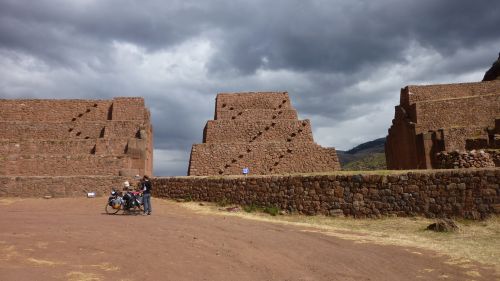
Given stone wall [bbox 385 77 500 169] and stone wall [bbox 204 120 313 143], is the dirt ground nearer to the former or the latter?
stone wall [bbox 385 77 500 169]

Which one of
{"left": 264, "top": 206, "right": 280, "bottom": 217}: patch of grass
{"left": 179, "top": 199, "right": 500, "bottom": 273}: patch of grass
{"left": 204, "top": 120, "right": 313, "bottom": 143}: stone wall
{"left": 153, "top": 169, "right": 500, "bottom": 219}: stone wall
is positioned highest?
{"left": 204, "top": 120, "right": 313, "bottom": 143}: stone wall

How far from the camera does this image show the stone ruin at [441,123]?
21.0 meters

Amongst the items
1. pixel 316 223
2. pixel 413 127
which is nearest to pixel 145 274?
pixel 316 223

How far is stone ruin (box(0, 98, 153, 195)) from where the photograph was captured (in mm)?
22884

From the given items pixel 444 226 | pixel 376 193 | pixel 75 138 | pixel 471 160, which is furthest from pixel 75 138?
pixel 444 226

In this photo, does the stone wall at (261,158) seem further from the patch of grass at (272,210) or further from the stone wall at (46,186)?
the patch of grass at (272,210)

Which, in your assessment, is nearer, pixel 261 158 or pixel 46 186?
pixel 46 186

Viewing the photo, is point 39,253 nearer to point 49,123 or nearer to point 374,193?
point 374,193

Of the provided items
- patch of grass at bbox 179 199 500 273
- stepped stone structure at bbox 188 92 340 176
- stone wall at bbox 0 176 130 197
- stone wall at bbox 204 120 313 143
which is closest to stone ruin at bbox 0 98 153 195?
stone wall at bbox 0 176 130 197

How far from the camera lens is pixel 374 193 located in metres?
14.7

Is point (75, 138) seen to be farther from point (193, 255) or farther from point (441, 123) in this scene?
point (441, 123)

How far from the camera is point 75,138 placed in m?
26.3

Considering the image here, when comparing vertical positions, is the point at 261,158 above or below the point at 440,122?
below

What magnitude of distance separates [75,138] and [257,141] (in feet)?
36.3
